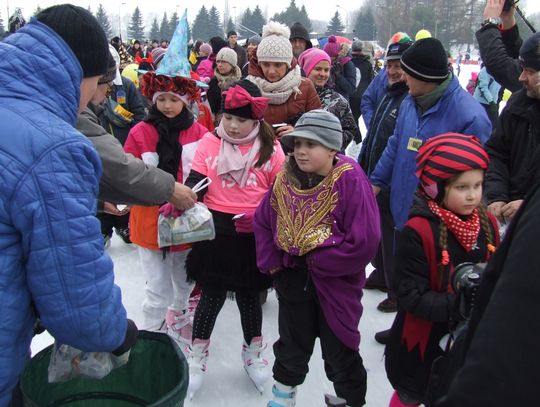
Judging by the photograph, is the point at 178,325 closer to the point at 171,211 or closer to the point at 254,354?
the point at 254,354

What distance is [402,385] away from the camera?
2.25m

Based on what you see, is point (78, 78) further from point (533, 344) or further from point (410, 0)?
point (410, 0)

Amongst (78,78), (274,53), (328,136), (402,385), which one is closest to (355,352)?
(402,385)

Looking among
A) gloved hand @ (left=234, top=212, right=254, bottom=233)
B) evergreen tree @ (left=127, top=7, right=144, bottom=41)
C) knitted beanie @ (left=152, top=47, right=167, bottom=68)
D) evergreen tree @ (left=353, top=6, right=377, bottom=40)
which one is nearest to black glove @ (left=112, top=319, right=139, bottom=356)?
gloved hand @ (left=234, top=212, right=254, bottom=233)

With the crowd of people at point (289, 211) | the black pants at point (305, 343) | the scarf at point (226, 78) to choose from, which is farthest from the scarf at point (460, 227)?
the scarf at point (226, 78)

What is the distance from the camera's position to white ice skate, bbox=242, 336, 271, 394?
296 cm

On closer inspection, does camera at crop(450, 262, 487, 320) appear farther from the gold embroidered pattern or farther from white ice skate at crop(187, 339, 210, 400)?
white ice skate at crop(187, 339, 210, 400)

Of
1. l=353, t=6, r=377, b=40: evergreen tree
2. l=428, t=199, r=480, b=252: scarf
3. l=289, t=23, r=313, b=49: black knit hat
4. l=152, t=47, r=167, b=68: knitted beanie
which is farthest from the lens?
l=353, t=6, r=377, b=40: evergreen tree

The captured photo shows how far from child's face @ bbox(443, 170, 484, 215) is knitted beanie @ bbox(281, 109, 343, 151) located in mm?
567

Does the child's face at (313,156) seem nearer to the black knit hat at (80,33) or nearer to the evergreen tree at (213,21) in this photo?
the black knit hat at (80,33)

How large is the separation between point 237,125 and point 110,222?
2622 mm

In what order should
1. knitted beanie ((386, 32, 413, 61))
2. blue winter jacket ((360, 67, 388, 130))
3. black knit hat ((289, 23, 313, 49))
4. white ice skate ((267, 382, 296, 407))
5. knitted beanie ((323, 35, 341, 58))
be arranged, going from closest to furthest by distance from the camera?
white ice skate ((267, 382, 296, 407)) → knitted beanie ((386, 32, 413, 61)) → blue winter jacket ((360, 67, 388, 130)) → black knit hat ((289, 23, 313, 49)) → knitted beanie ((323, 35, 341, 58))

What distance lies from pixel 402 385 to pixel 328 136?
1.20m

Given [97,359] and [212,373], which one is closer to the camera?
[97,359]
